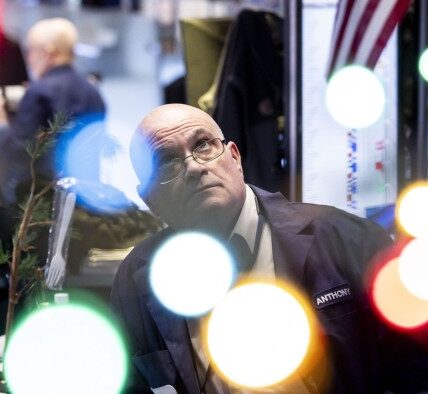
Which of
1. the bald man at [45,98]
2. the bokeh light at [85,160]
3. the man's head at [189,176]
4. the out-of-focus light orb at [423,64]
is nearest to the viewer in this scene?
the man's head at [189,176]

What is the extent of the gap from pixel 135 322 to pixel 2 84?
1271mm

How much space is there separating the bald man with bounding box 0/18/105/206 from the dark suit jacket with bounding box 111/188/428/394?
17.0 inches

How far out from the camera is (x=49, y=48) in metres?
3.62

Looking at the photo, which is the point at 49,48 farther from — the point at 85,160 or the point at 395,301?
the point at 395,301

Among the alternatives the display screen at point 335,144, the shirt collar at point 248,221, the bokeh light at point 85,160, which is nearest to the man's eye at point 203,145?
the shirt collar at point 248,221

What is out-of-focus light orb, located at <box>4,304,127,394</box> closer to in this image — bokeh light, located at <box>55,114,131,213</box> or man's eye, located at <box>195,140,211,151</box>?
bokeh light, located at <box>55,114,131,213</box>

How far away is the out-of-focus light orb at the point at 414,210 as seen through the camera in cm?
221

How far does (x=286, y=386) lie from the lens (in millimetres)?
1684

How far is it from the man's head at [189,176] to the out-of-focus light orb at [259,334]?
0.54ft

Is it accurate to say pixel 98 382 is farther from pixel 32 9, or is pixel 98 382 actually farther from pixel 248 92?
pixel 32 9

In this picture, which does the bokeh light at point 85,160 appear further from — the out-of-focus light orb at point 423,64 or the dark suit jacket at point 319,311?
the out-of-focus light orb at point 423,64

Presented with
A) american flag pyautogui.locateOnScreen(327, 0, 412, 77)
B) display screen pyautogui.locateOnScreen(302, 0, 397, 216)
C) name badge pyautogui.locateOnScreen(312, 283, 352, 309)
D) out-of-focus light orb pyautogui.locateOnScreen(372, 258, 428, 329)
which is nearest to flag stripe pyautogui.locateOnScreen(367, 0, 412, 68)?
american flag pyautogui.locateOnScreen(327, 0, 412, 77)

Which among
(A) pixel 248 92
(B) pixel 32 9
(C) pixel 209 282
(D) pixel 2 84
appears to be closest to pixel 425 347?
(C) pixel 209 282

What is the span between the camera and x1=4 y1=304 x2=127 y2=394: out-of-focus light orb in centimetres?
169
